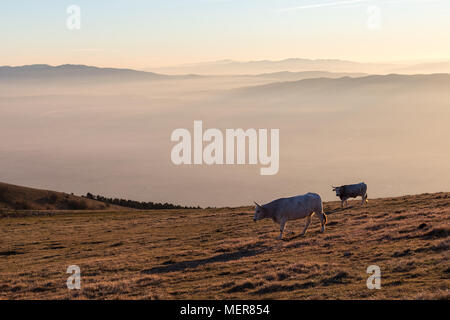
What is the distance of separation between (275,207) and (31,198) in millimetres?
71226

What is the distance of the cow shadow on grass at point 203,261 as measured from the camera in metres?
21.2

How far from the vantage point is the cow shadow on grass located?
21172 mm

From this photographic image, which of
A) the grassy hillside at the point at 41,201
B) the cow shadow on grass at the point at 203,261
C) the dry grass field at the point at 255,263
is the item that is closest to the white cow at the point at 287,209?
the dry grass field at the point at 255,263

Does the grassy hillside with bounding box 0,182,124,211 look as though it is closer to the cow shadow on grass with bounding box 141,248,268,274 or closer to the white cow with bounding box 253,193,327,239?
the white cow with bounding box 253,193,327,239

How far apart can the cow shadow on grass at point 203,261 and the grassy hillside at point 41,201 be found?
220ft

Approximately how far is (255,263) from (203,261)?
2.96m

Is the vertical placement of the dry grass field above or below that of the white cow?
below

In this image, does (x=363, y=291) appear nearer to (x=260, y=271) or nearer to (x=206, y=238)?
(x=260, y=271)

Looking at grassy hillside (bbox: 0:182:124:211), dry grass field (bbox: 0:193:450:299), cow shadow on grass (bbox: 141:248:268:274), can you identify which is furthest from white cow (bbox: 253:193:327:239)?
grassy hillside (bbox: 0:182:124:211)

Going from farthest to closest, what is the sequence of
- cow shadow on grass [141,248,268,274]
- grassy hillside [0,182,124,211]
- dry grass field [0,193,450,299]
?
grassy hillside [0,182,124,211]
cow shadow on grass [141,248,268,274]
dry grass field [0,193,450,299]

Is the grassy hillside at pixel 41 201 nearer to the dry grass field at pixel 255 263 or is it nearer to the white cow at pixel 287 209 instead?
the dry grass field at pixel 255 263

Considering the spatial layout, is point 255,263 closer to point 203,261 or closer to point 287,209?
point 203,261

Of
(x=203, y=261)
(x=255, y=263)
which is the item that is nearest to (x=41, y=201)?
(x=203, y=261)

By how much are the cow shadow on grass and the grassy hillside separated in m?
67.1
